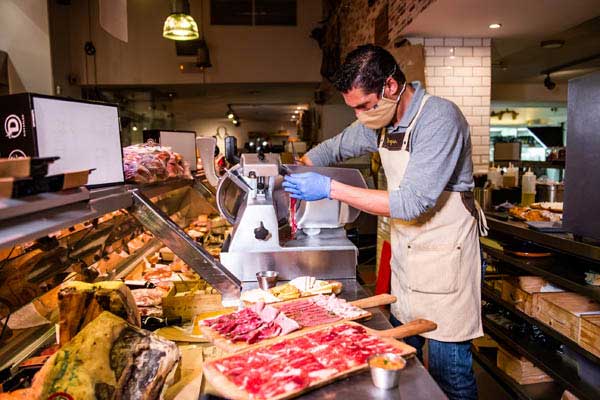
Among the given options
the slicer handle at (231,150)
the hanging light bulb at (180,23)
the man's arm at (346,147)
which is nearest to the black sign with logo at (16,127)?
the slicer handle at (231,150)

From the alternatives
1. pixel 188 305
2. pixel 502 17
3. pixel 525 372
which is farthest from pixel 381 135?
pixel 502 17

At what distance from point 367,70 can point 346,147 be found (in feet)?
2.85

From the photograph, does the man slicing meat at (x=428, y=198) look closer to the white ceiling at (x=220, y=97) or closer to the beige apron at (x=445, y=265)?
the beige apron at (x=445, y=265)

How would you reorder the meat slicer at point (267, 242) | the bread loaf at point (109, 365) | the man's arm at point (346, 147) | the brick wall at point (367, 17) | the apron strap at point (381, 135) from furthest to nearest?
1. the brick wall at point (367, 17)
2. the man's arm at point (346, 147)
3. the apron strap at point (381, 135)
4. the meat slicer at point (267, 242)
5. the bread loaf at point (109, 365)

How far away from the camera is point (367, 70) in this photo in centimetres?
235

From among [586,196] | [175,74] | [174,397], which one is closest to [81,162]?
[174,397]

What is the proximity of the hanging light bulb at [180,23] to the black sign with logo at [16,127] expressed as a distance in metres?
5.46

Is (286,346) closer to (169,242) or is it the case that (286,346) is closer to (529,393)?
(169,242)

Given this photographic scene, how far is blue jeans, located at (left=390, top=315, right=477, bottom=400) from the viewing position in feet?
7.77

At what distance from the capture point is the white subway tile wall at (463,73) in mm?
5426

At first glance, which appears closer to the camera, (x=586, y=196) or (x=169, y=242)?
(x=169, y=242)

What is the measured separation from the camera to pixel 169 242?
2207 millimetres

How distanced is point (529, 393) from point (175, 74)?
9.30 meters

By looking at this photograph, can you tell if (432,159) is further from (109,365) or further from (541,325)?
(541,325)
